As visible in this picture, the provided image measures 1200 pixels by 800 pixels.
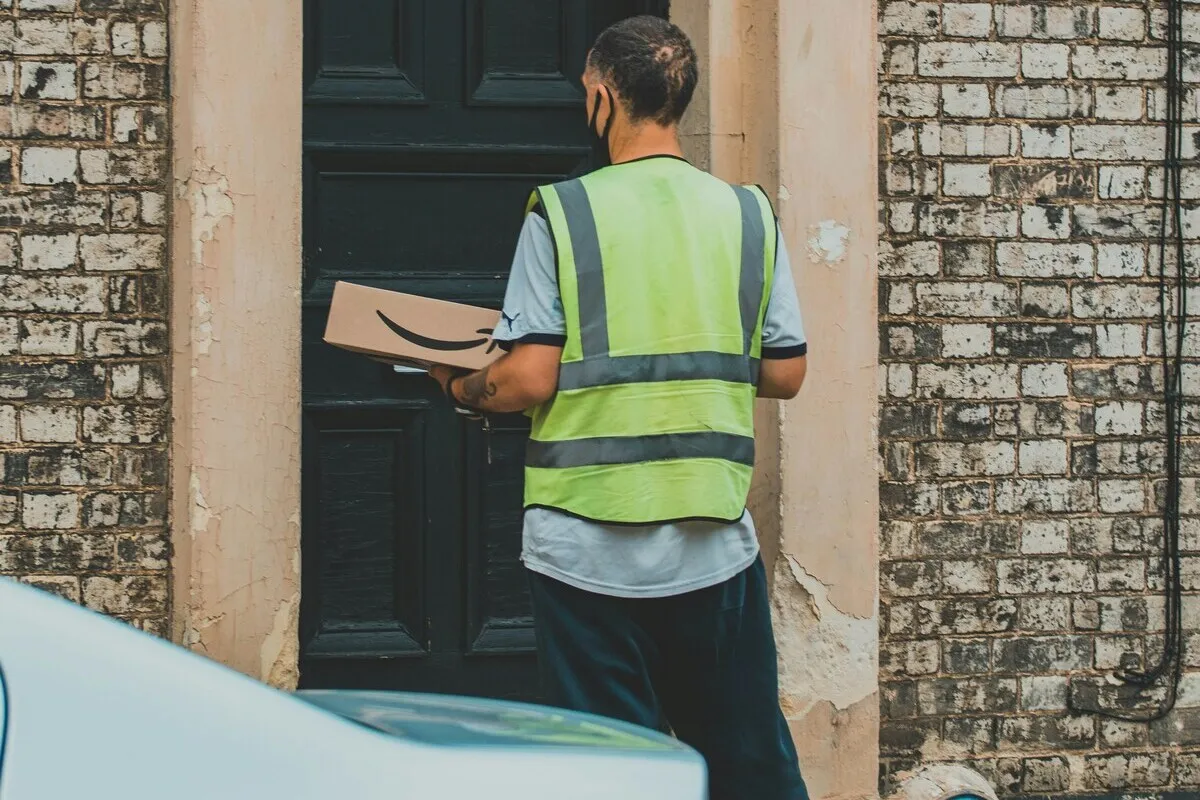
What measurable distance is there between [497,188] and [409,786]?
3.36 m

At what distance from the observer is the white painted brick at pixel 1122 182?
5.10 metres

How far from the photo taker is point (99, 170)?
15.1 feet

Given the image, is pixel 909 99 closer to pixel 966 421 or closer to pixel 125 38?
pixel 966 421

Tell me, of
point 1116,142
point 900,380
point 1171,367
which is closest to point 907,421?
point 900,380

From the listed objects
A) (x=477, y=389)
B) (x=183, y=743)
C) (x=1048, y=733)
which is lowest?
(x=1048, y=733)

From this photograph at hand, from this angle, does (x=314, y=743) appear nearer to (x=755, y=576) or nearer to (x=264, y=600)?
(x=755, y=576)

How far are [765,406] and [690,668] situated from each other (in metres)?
1.81

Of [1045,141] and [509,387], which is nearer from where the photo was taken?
[509,387]

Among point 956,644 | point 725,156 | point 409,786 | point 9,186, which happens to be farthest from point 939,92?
point 409,786

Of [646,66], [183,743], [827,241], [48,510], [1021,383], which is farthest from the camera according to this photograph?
[1021,383]

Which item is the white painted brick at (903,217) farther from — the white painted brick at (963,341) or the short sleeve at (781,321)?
the short sleeve at (781,321)

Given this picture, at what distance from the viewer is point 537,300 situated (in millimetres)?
2996

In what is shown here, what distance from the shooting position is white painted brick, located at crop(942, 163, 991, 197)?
5.00 meters

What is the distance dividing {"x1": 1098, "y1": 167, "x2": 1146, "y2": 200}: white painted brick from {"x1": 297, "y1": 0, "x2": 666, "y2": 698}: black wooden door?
165 cm
